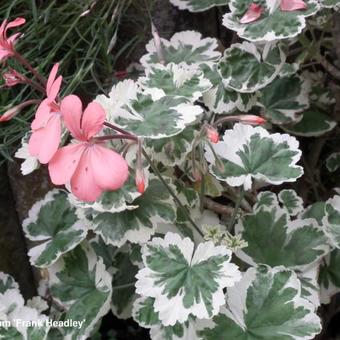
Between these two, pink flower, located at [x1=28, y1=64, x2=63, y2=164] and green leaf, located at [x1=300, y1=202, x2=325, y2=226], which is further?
green leaf, located at [x1=300, y1=202, x2=325, y2=226]

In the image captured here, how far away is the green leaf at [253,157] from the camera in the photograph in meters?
0.88

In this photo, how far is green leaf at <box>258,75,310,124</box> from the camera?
117 centimetres

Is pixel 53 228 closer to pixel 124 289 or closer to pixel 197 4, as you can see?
pixel 124 289

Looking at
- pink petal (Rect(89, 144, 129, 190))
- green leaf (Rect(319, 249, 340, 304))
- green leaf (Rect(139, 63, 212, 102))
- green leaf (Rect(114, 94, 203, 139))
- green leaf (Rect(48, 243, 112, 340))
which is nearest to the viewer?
pink petal (Rect(89, 144, 129, 190))

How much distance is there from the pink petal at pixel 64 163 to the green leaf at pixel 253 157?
0.89 feet

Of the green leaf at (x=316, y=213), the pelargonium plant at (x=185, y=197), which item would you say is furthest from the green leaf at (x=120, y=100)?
the green leaf at (x=316, y=213)

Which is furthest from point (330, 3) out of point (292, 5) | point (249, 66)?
point (249, 66)

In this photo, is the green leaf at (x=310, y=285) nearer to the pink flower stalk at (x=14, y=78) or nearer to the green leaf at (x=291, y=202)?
the green leaf at (x=291, y=202)

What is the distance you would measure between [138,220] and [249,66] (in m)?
0.36

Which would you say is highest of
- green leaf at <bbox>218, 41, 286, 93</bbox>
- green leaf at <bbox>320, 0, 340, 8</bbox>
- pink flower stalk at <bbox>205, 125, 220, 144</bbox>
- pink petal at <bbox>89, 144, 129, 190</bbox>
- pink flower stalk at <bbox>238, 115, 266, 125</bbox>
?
pink petal at <bbox>89, 144, 129, 190</bbox>

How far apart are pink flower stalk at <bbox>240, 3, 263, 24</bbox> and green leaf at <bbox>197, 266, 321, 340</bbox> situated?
419 millimetres

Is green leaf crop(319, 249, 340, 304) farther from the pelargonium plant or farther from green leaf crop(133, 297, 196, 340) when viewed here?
green leaf crop(133, 297, 196, 340)

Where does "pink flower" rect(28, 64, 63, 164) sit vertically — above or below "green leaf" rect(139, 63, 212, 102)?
above

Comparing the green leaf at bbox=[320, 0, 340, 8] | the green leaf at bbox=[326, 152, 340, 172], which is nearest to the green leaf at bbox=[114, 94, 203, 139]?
the green leaf at bbox=[320, 0, 340, 8]
